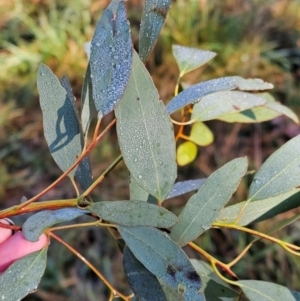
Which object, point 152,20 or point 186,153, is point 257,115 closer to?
point 186,153

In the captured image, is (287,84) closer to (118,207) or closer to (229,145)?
(229,145)

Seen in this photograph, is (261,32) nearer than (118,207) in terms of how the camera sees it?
No

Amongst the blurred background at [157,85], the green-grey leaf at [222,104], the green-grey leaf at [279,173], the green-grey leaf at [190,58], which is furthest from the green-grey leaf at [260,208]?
the blurred background at [157,85]

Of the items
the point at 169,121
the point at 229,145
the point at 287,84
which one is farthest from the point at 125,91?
the point at 287,84

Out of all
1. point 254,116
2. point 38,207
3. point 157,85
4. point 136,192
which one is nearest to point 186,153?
point 254,116

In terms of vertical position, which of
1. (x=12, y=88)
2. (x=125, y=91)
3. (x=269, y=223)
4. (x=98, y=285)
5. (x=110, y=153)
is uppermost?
(x=125, y=91)

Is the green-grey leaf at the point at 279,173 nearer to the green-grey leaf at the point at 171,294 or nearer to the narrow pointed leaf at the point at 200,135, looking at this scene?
the green-grey leaf at the point at 171,294
